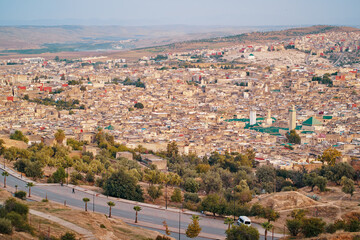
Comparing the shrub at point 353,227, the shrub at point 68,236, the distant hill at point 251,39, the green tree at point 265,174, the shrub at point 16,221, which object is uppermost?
the distant hill at point 251,39

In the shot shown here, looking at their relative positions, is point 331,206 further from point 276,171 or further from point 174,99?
point 174,99

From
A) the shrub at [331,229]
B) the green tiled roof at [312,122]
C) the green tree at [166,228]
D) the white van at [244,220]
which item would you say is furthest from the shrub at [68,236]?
the green tiled roof at [312,122]

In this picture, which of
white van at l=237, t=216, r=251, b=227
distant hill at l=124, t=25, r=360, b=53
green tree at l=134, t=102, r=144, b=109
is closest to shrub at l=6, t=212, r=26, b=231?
white van at l=237, t=216, r=251, b=227

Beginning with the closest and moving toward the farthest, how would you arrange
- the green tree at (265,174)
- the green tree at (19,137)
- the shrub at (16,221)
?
1. the shrub at (16,221)
2. the green tree at (265,174)
3. the green tree at (19,137)

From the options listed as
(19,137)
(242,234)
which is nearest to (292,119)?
(19,137)

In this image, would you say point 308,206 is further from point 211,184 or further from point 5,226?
point 5,226

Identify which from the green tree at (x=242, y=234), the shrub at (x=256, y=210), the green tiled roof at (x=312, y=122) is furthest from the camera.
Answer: the green tiled roof at (x=312, y=122)

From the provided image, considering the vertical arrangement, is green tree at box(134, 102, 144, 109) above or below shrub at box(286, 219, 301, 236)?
below

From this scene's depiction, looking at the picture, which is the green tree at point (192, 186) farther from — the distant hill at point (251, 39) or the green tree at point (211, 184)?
the distant hill at point (251, 39)

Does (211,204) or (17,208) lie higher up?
(17,208)

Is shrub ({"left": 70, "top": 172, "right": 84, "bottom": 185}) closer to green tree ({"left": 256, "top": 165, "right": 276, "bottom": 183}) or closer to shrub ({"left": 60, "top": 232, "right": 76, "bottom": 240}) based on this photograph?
green tree ({"left": 256, "top": 165, "right": 276, "bottom": 183})
